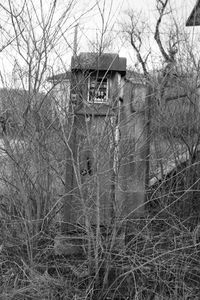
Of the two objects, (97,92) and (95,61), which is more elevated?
(95,61)

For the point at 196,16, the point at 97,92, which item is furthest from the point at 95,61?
the point at 196,16

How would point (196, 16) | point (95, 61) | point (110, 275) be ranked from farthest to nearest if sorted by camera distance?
1. point (196, 16)
2. point (95, 61)
3. point (110, 275)

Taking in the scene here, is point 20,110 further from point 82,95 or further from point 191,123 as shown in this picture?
point 191,123

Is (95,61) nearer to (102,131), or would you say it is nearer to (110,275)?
(102,131)

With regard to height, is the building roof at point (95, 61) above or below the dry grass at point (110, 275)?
above

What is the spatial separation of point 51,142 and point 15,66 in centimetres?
95

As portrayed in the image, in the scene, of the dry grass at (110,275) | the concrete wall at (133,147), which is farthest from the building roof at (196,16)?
the dry grass at (110,275)

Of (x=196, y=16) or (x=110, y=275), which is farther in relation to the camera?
(x=196, y=16)

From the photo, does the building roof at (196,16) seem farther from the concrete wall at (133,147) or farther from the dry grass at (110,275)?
the dry grass at (110,275)

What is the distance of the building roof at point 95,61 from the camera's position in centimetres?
390

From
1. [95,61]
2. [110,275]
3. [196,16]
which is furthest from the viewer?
[196,16]

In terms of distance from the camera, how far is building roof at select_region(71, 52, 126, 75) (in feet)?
12.8

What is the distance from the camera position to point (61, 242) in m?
3.74

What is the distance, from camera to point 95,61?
391cm
